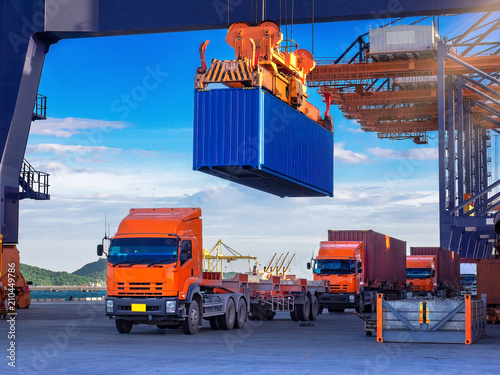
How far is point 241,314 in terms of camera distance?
2044 cm

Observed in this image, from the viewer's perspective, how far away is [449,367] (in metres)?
11.6

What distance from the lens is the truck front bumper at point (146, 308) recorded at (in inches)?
687

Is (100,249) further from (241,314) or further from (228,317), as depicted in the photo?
(241,314)

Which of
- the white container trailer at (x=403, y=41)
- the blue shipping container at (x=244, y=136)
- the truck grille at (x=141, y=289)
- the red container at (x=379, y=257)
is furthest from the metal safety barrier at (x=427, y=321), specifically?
the white container trailer at (x=403, y=41)

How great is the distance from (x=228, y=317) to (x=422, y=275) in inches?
896

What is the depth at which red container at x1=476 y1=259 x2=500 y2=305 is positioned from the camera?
76.6 feet

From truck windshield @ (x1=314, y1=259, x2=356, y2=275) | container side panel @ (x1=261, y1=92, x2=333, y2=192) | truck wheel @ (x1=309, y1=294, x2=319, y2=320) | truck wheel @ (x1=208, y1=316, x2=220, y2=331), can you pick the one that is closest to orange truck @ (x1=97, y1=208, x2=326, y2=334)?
truck wheel @ (x1=208, y1=316, x2=220, y2=331)

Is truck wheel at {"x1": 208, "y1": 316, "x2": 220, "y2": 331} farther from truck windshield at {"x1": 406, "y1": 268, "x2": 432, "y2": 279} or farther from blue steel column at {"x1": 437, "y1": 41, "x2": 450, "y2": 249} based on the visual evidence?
blue steel column at {"x1": 437, "y1": 41, "x2": 450, "y2": 249}

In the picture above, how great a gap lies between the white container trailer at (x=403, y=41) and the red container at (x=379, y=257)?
13282 mm

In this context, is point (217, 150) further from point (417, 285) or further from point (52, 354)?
point (417, 285)

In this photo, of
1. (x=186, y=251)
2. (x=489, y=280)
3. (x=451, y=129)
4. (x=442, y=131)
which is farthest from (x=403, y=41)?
(x=186, y=251)

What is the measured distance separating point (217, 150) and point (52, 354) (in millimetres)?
9809

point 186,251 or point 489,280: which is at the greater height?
point 186,251

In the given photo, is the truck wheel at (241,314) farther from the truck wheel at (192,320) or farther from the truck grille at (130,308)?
the truck grille at (130,308)
